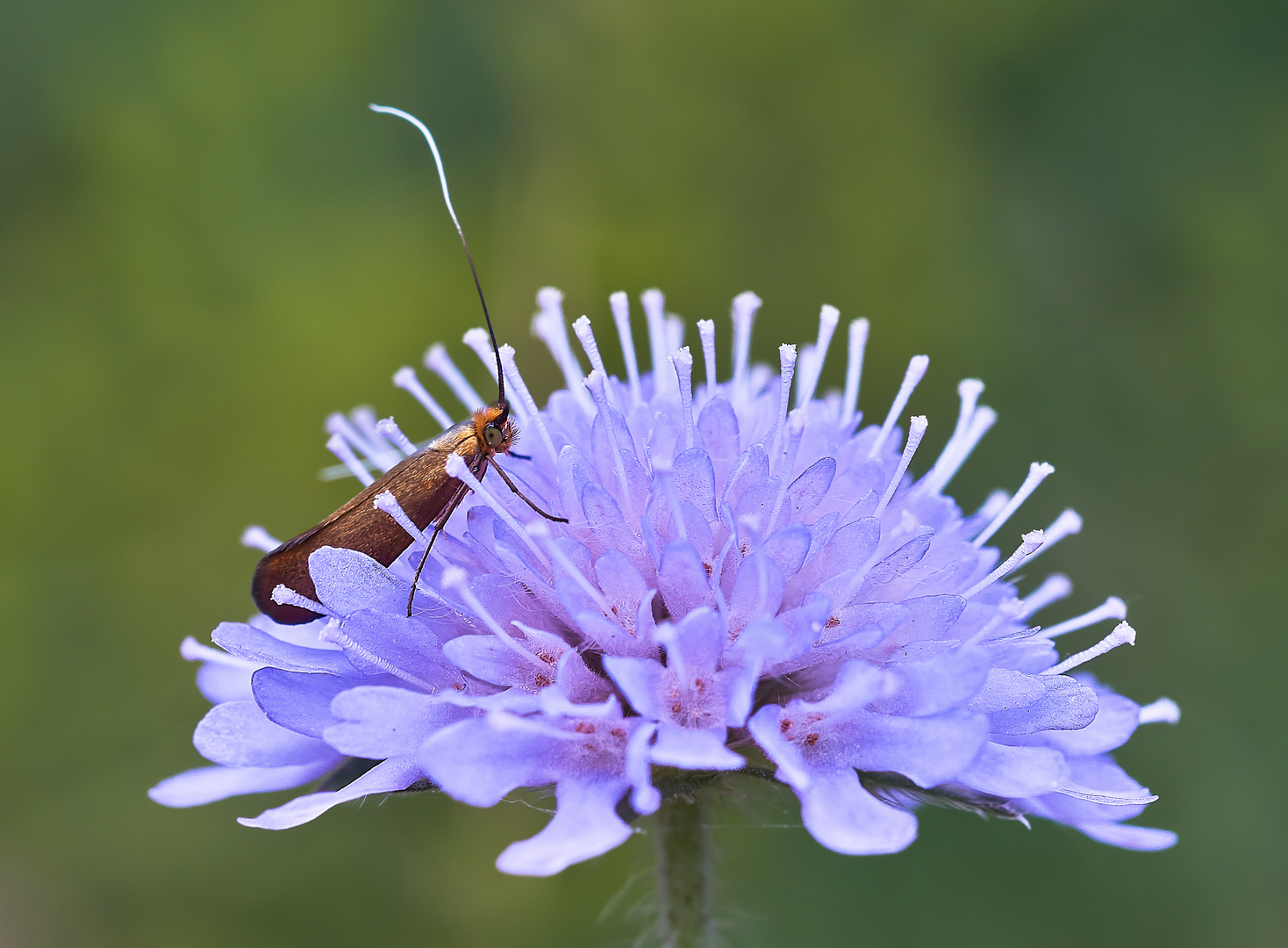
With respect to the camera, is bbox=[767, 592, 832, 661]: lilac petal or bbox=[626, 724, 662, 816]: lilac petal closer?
bbox=[626, 724, 662, 816]: lilac petal

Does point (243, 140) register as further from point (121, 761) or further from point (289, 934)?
point (289, 934)

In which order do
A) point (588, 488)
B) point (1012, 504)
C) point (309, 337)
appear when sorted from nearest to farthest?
point (588, 488) < point (1012, 504) < point (309, 337)

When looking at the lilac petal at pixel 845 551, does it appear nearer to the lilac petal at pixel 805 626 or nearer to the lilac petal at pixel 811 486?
the lilac petal at pixel 811 486

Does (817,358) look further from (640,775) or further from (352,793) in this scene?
(352,793)

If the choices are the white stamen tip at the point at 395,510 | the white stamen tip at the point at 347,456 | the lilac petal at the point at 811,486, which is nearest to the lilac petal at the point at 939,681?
the lilac petal at the point at 811,486

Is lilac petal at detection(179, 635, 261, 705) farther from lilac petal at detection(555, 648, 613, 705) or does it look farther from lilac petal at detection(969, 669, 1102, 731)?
lilac petal at detection(969, 669, 1102, 731)

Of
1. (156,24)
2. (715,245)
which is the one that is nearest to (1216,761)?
(715,245)

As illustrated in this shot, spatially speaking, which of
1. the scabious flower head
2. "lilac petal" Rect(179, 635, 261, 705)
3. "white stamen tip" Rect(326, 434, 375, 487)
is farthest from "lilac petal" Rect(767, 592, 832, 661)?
"lilac petal" Rect(179, 635, 261, 705)
